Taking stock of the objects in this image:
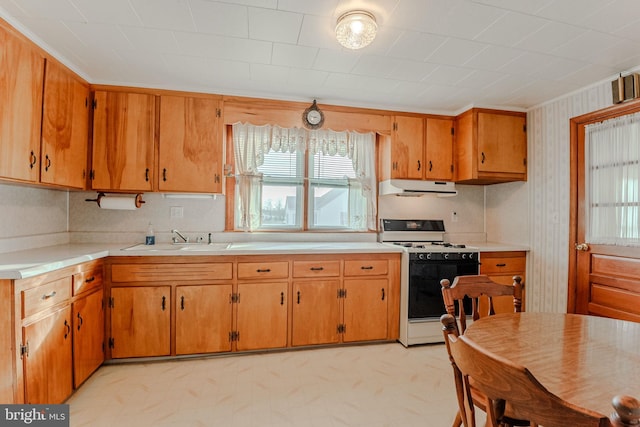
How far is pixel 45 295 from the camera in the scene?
1785mm

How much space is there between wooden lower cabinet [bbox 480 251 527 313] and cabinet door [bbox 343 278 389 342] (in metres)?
1.06

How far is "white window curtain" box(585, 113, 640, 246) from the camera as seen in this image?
2.43 meters

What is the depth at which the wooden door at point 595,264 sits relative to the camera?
244 cm

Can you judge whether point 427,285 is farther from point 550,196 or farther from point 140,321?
point 140,321

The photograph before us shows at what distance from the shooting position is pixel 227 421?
6.17ft

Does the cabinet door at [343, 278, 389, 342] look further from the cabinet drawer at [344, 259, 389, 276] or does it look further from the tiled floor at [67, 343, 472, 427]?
the tiled floor at [67, 343, 472, 427]

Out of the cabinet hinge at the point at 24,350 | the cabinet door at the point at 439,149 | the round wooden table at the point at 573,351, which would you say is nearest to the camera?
the round wooden table at the point at 573,351

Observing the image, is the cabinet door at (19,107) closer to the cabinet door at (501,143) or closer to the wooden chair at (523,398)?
the wooden chair at (523,398)

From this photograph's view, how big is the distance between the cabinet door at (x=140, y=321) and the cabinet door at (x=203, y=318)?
10 cm

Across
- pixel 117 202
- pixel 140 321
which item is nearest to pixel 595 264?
pixel 140 321

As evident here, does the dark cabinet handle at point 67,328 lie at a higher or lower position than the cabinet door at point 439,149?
lower

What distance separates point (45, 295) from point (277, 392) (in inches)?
60.1

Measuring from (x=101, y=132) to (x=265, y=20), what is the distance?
185 centimetres

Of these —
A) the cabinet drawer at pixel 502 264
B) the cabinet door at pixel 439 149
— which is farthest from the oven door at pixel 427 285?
the cabinet door at pixel 439 149
